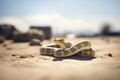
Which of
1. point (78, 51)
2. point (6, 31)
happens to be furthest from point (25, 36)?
point (78, 51)

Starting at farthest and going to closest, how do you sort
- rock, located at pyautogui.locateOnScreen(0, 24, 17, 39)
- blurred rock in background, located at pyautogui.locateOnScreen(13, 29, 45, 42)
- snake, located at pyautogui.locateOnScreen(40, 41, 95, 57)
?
rock, located at pyautogui.locateOnScreen(0, 24, 17, 39) < blurred rock in background, located at pyautogui.locateOnScreen(13, 29, 45, 42) < snake, located at pyautogui.locateOnScreen(40, 41, 95, 57)

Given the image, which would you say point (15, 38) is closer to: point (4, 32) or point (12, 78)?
point (4, 32)

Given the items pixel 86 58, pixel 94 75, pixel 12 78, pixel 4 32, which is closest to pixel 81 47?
pixel 86 58

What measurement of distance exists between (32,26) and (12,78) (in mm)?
20327

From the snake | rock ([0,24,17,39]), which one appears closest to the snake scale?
the snake

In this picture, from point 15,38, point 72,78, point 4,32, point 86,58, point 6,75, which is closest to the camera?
point 72,78

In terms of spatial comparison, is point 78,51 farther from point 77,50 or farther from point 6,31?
point 6,31

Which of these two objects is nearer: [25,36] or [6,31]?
[25,36]

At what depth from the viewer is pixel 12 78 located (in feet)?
15.9

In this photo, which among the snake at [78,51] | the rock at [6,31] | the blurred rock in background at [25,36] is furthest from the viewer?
the rock at [6,31]

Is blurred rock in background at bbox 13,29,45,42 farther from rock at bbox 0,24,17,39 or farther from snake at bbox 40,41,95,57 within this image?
snake at bbox 40,41,95,57

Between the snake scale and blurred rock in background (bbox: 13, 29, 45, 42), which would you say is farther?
blurred rock in background (bbox: 13, 29, 45, 42)

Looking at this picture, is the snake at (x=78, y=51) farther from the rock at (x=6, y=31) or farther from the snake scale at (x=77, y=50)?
the rock at (x=6, y=31)

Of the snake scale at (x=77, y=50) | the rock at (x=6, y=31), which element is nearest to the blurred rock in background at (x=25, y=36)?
the rock at (x=6, y=31)
